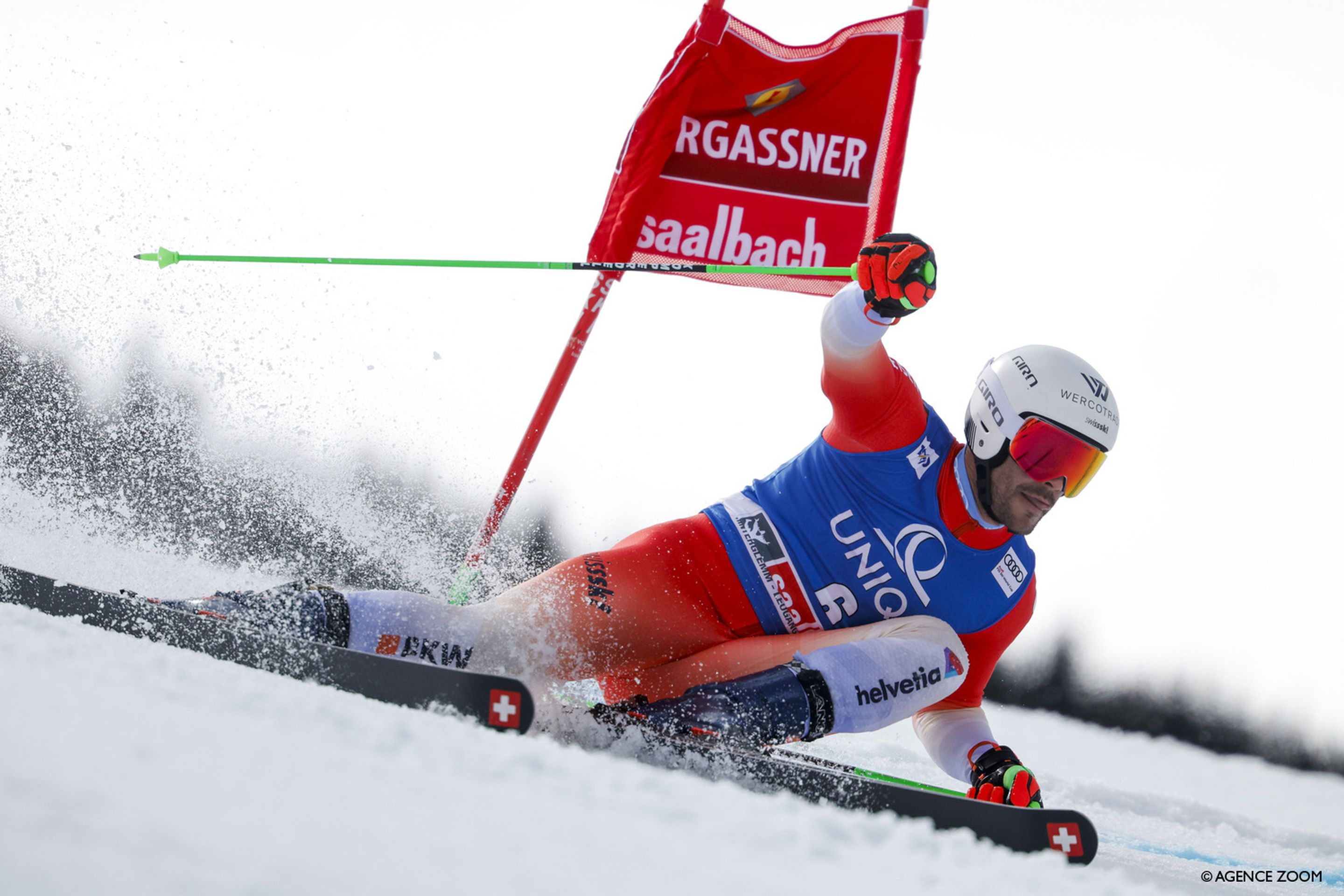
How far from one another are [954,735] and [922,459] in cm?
76

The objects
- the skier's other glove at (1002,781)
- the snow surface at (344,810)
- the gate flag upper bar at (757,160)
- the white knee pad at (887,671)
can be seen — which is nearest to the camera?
the snow surface at (344,810)

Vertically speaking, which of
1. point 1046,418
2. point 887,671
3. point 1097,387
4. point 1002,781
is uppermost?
point 1097,387

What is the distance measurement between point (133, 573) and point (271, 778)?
98.4 inches

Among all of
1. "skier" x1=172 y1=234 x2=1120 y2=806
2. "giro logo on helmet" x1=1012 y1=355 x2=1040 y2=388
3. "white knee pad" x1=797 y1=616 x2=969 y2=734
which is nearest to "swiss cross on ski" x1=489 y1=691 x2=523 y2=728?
"skier" x1=172 y1=234 x2=1120 y2=806

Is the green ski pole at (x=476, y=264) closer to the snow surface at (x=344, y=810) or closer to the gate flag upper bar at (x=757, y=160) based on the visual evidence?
the gate flag upper bar at (x=757, y=160)

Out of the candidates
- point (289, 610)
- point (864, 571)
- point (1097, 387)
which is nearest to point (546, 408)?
point (864, 571)

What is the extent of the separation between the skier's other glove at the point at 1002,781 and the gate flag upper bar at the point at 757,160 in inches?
71.6

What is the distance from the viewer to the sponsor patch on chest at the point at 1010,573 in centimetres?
249

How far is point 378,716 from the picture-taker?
4.67 ft

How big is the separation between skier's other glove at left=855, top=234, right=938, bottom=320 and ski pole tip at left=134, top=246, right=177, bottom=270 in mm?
2086

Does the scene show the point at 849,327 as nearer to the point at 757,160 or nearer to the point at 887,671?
the point at 887,671

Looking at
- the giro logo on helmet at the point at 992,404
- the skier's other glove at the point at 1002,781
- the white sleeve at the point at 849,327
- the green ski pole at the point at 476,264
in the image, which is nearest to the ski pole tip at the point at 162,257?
the green ski pole at the point at 476,264

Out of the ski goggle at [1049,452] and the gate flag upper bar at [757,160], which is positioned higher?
the gate flag upper bar at [757,160]

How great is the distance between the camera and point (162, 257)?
2.91 m
